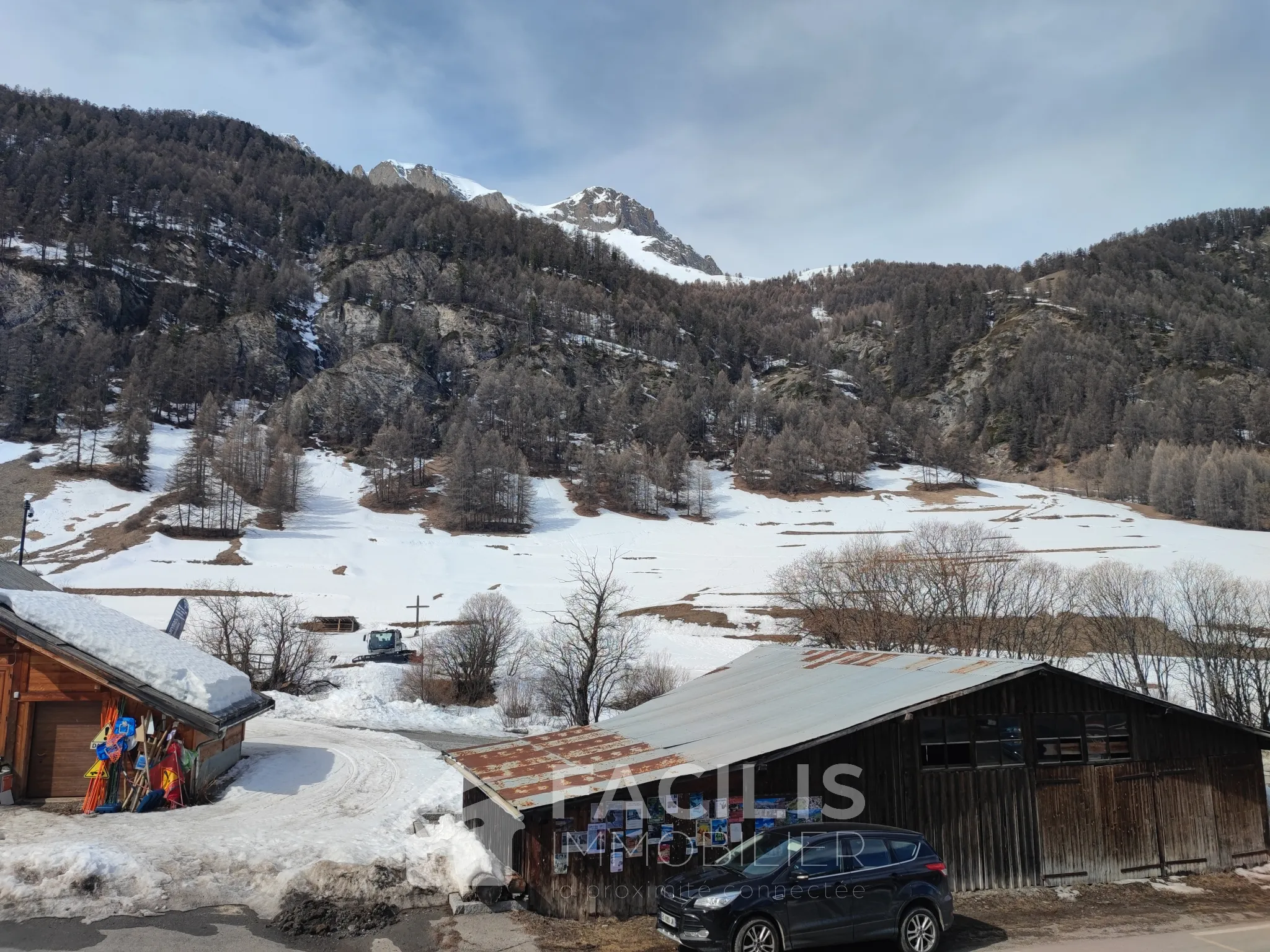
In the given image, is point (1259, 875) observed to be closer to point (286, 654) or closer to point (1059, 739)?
point (1059, 739)

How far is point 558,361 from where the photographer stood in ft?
546

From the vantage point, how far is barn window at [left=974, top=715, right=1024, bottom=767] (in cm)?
1435

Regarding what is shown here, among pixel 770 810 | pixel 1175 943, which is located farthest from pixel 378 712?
pixel 1175 943

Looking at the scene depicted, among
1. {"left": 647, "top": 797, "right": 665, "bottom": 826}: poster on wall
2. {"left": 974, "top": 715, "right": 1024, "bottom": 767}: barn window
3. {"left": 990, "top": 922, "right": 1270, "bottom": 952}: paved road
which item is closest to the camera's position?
{"left": 990, "top": 922, "right": 1270, "bottom": 952}: paved road

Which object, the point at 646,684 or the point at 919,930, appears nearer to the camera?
the point at 919,930

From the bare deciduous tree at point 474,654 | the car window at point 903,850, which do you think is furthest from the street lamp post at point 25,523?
the car window at point 903,850

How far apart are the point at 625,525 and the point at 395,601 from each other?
155 feet

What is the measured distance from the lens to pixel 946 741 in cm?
1423

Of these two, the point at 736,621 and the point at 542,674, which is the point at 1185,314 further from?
the point at 542,674

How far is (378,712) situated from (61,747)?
16.7 metres

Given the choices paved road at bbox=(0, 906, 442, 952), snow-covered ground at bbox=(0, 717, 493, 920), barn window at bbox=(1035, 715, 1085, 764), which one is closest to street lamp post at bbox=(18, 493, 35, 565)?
snow-covered ground at bbox=(0, 717, 493, 920)

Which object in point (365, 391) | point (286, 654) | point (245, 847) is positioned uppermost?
point (365, 391)

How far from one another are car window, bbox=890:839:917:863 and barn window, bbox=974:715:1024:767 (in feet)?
13.5

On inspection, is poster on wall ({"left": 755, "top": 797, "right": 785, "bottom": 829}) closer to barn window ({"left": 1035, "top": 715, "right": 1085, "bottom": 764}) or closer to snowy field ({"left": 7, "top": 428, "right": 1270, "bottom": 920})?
snowy field ({"left": 7, "top": 428, "right": 1270, "bottom": 920})
